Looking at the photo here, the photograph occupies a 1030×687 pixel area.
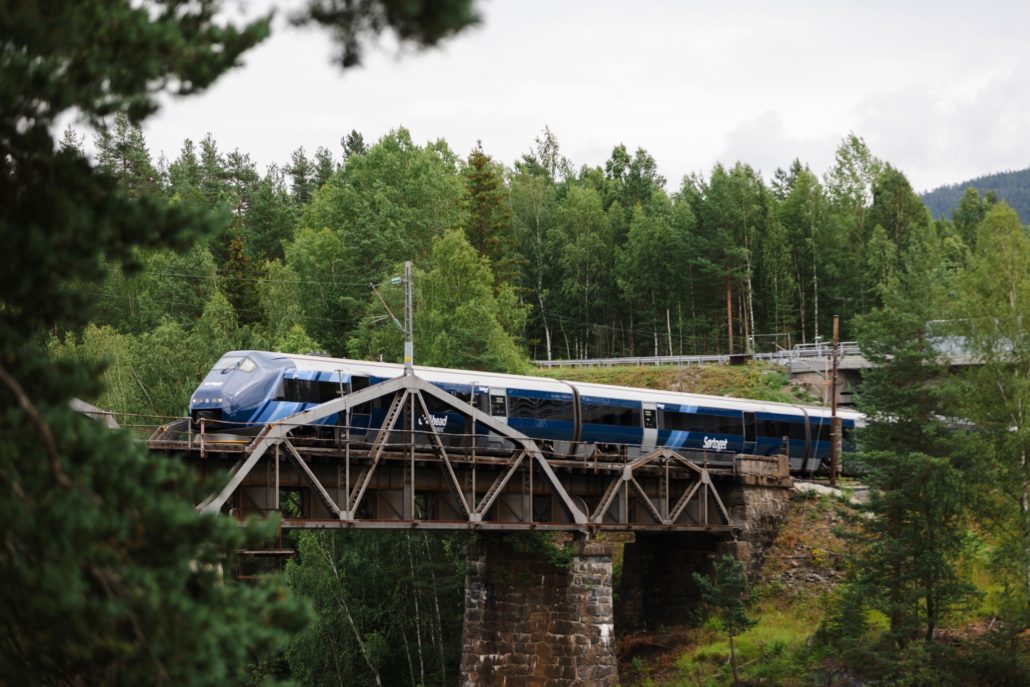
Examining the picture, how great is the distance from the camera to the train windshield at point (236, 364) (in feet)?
107

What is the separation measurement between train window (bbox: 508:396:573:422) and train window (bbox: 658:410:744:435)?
3.97 m

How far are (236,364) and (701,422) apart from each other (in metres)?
15.8

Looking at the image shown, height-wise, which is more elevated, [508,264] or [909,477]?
[508,264]

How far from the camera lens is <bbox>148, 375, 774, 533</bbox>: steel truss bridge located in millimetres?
27031

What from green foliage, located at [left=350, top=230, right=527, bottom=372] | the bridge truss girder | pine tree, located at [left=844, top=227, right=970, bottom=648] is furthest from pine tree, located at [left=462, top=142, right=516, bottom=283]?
pine tree, located at [left=844, top=227, right=970, bottom=648]

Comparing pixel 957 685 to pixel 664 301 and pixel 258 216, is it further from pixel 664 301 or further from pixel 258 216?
pixel 258 216

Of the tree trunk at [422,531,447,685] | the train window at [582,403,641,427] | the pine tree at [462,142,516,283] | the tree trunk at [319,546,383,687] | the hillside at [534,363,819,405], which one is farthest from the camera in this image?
the pine tree at [462,142,516,283]

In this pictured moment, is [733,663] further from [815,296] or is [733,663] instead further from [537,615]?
[815,296]

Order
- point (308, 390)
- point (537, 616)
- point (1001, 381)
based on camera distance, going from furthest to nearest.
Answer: point (1001, 381), point (537, 616), point (308, 390)

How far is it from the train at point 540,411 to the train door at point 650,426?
0.10 feet

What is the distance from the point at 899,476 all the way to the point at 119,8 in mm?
27854

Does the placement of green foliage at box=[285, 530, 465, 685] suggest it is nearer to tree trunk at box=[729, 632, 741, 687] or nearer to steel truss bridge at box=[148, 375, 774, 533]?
steel truss bridge at box=[148, 375, 774, 533]

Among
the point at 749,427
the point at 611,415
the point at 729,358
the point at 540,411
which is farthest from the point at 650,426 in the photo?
the point at 729,358

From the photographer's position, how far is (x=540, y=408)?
37.2 metres
